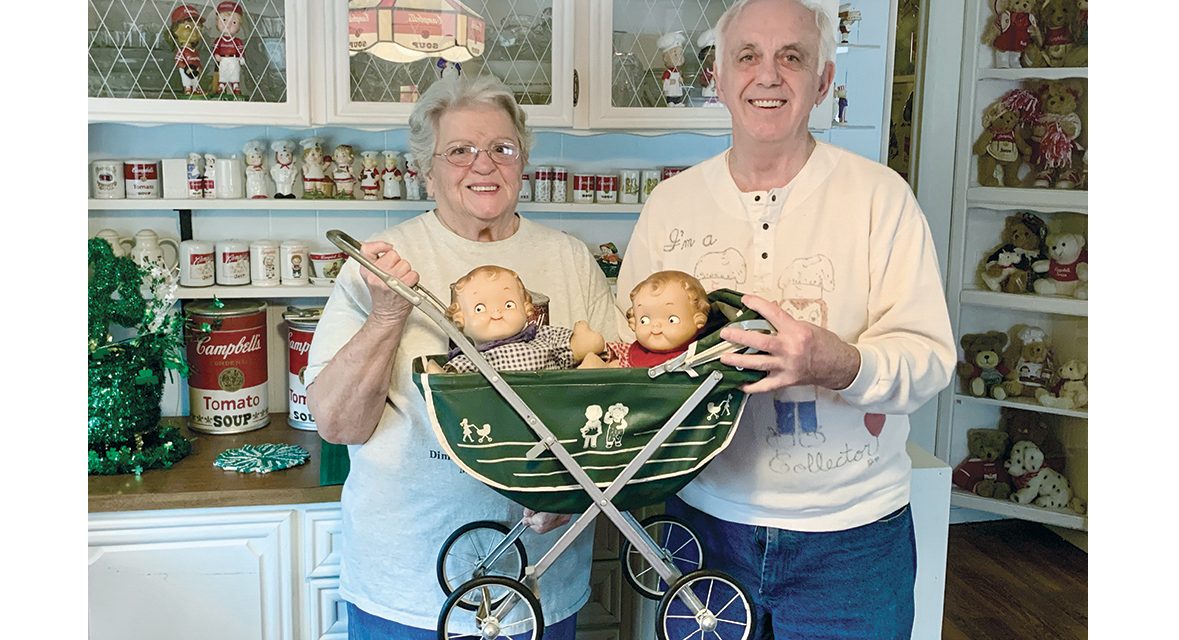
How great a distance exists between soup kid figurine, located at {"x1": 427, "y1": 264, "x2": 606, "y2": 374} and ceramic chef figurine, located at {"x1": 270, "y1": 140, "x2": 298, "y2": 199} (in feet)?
3.63

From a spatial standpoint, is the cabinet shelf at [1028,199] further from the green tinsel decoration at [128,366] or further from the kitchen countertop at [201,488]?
the green tinsel decoration at [128,366]

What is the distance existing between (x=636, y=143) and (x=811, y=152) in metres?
1.12

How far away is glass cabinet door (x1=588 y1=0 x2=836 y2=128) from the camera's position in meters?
2.28

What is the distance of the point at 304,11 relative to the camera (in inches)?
82.2

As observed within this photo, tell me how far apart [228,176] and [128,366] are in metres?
0.51

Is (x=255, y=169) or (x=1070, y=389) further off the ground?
(x=255, y=169)

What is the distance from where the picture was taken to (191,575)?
1985 mm

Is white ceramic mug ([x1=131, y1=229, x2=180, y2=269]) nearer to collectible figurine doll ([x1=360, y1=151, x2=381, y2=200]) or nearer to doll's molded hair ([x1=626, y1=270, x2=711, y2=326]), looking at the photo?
collectible figurine doll ([x1=360, y1=151, x2=381, y2=200])

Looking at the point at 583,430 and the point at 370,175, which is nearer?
the point at 583,430

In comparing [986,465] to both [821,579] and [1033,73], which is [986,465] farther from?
[821,579]

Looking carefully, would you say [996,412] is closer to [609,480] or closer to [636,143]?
[636,143]

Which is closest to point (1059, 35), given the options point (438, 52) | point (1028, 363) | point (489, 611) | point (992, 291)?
point (992, 291)

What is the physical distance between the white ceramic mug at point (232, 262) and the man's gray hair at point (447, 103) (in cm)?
89

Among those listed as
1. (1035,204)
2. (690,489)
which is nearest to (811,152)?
(690,489)
